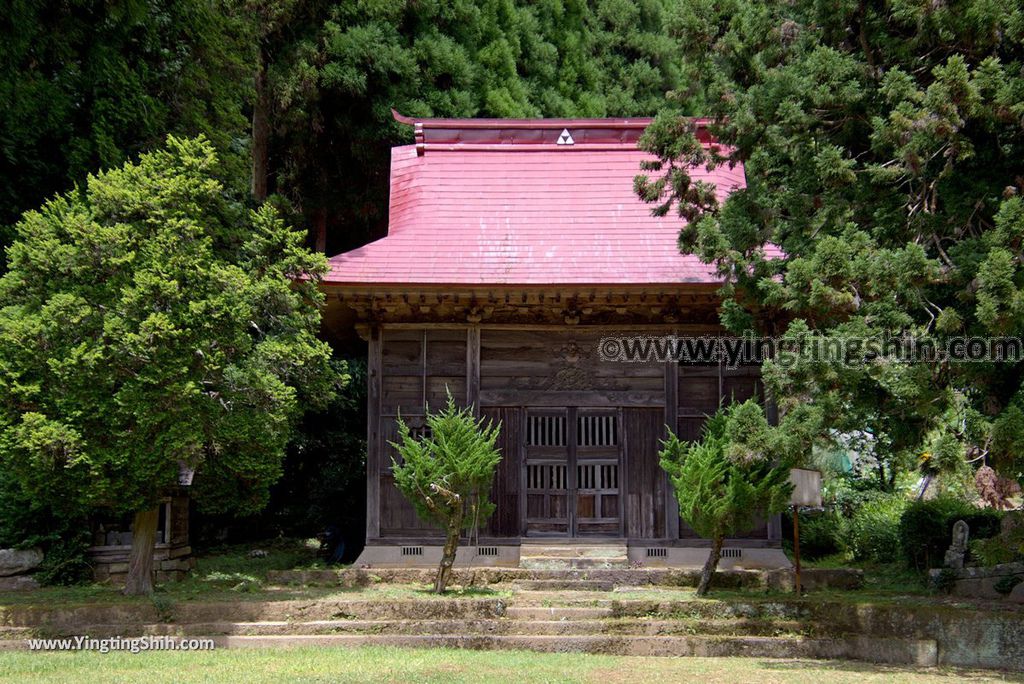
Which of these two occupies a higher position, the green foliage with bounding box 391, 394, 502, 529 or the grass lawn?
the green foliage with bounding box 391, 394, 502, 529

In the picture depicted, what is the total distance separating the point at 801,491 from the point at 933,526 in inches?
100.0

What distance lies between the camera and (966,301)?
9.34 metres

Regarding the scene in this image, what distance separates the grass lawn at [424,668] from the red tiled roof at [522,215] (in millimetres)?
4846

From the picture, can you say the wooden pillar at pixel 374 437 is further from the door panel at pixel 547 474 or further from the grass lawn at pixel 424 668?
the grass lawn at pixel 424 668

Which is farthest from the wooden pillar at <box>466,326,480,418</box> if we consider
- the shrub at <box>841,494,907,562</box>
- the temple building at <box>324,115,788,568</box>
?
the shrub at <box>841,494,907,562</box>

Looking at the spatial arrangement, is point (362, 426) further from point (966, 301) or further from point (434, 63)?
point (966, 301)

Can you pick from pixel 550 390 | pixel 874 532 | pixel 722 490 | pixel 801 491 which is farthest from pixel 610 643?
pixel 874 532

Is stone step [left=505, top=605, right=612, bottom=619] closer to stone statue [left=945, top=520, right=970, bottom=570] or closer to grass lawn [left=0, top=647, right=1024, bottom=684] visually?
grass lawn [left=0, top=647, right=1024, bottom=684]

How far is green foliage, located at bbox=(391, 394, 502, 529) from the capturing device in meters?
11.4

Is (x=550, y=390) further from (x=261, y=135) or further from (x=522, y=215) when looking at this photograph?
(x=261, y=135)

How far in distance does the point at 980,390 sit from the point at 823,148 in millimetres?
2969

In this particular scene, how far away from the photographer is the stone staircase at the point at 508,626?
10.0 metres

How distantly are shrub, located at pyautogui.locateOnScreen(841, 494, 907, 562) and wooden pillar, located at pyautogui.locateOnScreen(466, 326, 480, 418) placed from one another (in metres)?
6.32

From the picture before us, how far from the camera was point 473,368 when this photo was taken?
1381 centimetres
